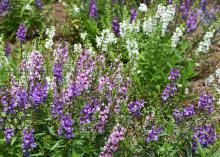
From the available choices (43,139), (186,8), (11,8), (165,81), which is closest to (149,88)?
(165,81)

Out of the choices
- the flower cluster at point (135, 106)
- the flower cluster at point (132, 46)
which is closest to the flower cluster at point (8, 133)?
the flower cluster at point (135, 106)

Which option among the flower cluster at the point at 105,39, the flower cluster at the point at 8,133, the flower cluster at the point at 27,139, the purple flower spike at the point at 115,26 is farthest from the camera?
the purple flower spike at the point at 115,26

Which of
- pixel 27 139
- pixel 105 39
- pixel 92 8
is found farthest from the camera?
pixel 92 8

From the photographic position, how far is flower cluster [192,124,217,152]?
4648 mm

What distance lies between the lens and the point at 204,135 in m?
4.67

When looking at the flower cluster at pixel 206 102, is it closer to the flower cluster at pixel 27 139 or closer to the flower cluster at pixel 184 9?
the flower cluster at pixel 27 139

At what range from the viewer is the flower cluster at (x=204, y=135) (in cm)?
465

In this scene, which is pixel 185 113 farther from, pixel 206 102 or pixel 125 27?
pixel 125 27

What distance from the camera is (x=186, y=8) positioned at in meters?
7.45

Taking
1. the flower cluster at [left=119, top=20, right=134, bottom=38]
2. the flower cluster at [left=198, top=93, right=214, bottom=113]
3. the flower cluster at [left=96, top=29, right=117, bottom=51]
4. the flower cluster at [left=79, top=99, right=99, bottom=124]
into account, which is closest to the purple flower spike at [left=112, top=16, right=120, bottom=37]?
the flower cluster at [left=119, top=20, right=134, bottom=38]

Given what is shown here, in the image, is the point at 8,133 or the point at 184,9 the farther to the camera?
the point at 184,9

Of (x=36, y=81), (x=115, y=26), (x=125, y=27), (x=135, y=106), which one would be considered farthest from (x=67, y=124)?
(x=115, y=26)

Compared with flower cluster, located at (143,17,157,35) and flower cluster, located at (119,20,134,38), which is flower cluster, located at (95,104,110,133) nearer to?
flower cluster, located at (119,20,134,38)

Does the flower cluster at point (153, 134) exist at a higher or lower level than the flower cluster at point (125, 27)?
lower
